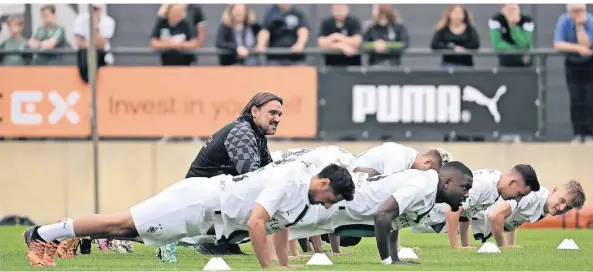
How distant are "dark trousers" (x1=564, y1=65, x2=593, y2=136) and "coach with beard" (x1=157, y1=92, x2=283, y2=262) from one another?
7.81 metres

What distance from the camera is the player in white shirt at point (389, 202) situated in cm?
1193

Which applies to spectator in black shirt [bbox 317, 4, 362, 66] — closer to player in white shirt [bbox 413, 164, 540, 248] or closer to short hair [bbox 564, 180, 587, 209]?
player in white shirt [bbox 413, 164, 540, 248]

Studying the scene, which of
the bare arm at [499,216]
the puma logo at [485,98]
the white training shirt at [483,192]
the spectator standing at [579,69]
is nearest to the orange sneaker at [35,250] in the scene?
the white training shirt at [483,192]

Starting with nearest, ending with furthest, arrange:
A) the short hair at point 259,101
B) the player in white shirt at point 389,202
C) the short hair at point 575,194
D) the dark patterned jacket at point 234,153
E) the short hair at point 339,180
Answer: the short hair at point 339,180 < the player in white shirt at point 389,202 < the dark patterned jacket at point 234,153 < the short hair at point 259,101 < the short hair at point 575,194

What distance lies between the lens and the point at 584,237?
17359 millimetres

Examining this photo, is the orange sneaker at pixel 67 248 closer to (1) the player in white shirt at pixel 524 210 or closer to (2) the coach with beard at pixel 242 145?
(2) the coach with beard at pixel 242 145

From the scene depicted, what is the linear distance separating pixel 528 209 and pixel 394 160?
6.24ft

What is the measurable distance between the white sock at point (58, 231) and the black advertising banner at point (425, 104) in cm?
849

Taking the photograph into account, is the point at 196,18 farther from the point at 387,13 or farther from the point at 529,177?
the point at 529,177

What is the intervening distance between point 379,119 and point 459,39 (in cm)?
156

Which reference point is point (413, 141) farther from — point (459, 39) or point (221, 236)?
point (221, 236)

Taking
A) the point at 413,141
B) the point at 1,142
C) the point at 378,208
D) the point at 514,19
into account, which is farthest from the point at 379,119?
the point at 378,208

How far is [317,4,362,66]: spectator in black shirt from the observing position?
19641 mm

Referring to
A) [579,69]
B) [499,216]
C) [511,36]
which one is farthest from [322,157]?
[579,69]
